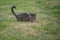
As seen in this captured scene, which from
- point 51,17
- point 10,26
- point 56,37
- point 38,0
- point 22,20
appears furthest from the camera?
point 38,0

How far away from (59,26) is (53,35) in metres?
1.45

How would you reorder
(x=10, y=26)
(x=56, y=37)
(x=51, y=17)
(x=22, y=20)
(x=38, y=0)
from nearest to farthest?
1. (x=56, y=37)
2. (x=10, y=26)
3. (x=22, y=20)
4. (x=51, y=17)
5. (x=38, y=0)

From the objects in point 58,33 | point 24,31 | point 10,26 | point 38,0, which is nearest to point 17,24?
point 10,26

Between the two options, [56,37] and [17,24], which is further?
[17,24]

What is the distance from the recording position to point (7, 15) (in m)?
14.3

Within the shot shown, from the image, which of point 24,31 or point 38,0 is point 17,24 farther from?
point 38,0

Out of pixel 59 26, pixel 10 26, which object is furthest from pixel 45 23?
pixel 10 26

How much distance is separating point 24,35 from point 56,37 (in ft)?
3.73

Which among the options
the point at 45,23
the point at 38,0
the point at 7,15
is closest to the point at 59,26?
the point at 45,23

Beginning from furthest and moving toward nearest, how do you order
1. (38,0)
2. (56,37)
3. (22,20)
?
(38,0), (22,20), (56,37)

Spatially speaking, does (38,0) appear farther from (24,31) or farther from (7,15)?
(24,31)

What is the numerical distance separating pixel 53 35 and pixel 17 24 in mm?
1987

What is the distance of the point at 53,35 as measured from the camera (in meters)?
10.2

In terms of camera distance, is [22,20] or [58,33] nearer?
[58,33]
